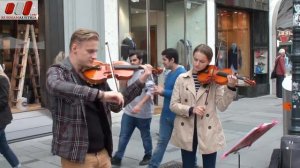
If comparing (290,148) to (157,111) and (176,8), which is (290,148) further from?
(176,8)

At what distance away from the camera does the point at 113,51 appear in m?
10.3

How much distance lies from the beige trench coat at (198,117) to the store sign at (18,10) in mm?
5822

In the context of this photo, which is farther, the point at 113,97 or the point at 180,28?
the point at 180,28

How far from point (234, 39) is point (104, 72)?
1402 centimetres

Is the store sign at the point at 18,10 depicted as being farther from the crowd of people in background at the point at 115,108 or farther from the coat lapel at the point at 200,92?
the coat lapel at the point at 200,92

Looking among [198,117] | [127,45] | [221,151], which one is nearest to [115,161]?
[221,151]

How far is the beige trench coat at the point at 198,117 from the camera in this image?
4153 mm

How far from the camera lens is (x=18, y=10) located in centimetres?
909

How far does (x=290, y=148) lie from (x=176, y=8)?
859 centimetres

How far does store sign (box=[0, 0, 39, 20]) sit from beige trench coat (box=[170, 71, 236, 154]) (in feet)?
19.1


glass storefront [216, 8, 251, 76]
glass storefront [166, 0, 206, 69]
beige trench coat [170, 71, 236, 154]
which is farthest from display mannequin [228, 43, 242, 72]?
beige trench coat [170, 71, 236, 154]

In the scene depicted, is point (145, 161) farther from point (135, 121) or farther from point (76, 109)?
point (76, 109)

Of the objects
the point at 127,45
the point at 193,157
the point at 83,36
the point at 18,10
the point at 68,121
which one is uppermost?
the point at 18,10

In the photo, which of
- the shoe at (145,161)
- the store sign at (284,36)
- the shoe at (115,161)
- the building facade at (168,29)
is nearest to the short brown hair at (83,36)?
the building facade at (168,29)
